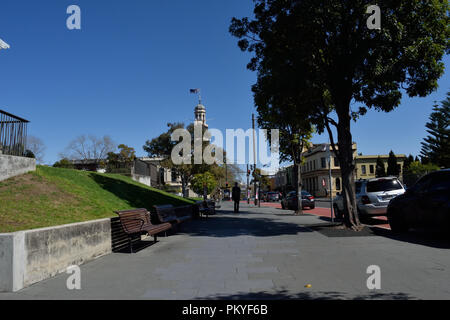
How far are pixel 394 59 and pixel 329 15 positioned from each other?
2699 mm

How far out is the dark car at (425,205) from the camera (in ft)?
24.3

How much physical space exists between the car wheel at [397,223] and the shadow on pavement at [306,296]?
603cm

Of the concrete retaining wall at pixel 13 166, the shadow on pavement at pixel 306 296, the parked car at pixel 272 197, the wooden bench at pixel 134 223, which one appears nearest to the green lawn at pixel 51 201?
the concrete retaining wall at pixel 13 166

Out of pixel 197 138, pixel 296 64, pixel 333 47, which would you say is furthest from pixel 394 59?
pixel 197 138

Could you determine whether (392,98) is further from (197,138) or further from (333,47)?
(197,138)

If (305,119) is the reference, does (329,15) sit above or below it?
above

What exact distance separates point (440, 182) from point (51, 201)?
10.0 metres

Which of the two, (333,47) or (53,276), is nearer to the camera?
(53,276)

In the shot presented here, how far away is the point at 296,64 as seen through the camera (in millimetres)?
11492

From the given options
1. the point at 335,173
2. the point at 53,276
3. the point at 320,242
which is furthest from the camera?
the point at 335,173

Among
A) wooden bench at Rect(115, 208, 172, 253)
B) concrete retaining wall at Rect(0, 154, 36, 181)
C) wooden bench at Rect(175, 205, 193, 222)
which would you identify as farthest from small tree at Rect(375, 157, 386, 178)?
concrete retaining wall at Rect(0, 154, 36, 181)

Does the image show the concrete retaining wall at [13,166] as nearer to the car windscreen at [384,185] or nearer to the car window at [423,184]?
the car window at [423,184]
